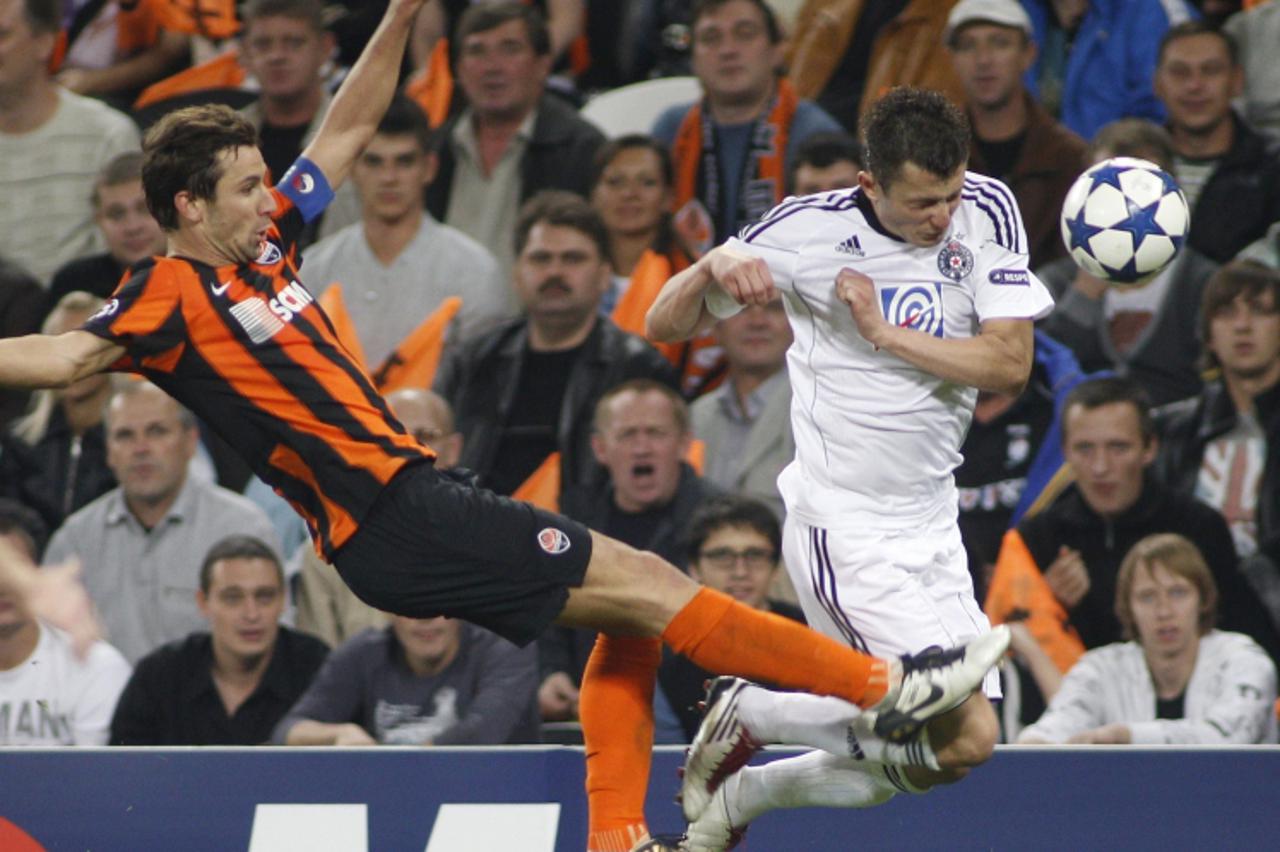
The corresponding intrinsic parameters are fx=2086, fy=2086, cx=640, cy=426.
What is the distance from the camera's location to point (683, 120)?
893cm

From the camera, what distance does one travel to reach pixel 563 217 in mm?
7941

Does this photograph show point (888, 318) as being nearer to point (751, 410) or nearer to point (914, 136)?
point (914, 136)

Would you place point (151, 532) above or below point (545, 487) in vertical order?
below

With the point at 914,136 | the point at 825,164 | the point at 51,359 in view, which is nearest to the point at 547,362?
the point at 825,164

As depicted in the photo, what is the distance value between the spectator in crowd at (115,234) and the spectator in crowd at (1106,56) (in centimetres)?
389

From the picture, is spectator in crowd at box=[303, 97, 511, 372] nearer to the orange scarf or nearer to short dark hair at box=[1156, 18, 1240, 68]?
the orange scarf

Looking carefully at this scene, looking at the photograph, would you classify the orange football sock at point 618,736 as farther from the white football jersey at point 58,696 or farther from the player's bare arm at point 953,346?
the white football jersey at point 58,696

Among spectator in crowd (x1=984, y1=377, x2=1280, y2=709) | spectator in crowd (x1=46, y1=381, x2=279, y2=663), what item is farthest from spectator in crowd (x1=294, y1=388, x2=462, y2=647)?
spectator in crowd (x1=984, y1=377, x2=1280, y2=709)

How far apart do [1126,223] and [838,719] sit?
1517mm

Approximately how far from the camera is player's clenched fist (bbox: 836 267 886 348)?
5027 millimetres

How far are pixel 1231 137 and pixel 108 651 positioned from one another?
15.4ft

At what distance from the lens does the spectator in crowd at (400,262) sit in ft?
27.2

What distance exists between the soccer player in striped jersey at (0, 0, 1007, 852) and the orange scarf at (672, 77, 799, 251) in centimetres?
366

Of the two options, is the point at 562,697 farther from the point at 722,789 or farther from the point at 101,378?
the point at 101,378
